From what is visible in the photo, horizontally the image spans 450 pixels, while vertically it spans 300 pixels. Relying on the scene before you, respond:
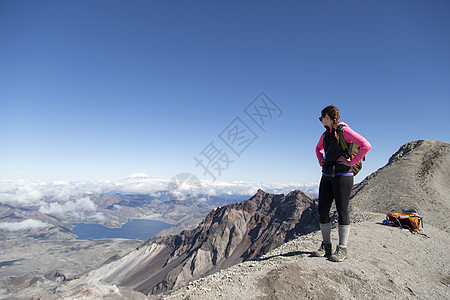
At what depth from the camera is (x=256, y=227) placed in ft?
445

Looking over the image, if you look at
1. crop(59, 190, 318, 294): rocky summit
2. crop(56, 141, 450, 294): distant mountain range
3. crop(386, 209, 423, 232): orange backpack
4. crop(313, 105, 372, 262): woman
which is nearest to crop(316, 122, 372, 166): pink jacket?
crop(313, 105, 372, 262): woman

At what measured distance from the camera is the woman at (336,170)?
16.1 ft

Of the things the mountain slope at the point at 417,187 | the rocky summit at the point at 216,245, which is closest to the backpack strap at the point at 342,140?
the mountain slope at the point at 417,187

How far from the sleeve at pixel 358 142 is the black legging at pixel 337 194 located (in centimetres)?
45

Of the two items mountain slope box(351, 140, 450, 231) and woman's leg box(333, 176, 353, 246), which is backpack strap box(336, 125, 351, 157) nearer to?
woman's leg box(333, 176, 353, 246)

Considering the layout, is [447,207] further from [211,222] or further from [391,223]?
[211,222]

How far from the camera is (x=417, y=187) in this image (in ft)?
73.3

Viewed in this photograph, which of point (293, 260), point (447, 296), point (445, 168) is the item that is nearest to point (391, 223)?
point (447, 296)

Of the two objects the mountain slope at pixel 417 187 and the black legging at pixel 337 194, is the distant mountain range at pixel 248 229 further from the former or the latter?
the black legging at pixel 337 194

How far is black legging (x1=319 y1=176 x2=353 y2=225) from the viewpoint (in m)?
4.96

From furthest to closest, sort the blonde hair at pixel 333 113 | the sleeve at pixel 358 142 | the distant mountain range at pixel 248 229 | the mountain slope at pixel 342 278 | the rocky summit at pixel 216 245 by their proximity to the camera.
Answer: the rocky summit at pixel 216 245, the distant mountain range at pixel 248 229, the blonde hair at pixel 333 113, the sleeve at pixel 358 142, the mountain slope at pixel 342 278

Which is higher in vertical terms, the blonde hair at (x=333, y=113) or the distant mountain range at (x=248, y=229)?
the blonde hair at (x=333, y=113)

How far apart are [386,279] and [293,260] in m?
2.07

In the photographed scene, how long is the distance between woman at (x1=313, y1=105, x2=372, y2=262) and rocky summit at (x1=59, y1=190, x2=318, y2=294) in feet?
312
